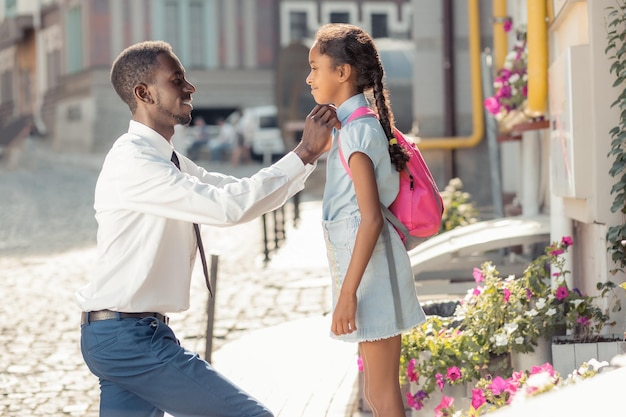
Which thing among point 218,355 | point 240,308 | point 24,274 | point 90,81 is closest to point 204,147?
point 90,81

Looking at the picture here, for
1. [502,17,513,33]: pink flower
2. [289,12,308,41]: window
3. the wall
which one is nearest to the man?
the wall

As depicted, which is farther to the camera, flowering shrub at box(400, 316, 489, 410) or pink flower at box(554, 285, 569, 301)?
pink flower at box(554, 285, 569, 301)

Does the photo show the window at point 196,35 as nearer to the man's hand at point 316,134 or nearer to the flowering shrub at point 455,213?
the flowering shrub at point 455,213

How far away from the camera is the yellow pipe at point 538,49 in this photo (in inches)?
283

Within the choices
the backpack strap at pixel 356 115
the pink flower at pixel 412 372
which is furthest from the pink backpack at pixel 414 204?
the pink flower at pixel 412 372

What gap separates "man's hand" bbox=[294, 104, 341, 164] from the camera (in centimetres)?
374

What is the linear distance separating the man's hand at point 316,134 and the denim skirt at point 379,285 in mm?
214

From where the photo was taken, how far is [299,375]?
7.38 metres

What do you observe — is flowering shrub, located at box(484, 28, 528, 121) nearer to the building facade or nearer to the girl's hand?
the girl's hand

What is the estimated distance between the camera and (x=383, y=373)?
3.78m

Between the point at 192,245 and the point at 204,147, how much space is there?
123 feet

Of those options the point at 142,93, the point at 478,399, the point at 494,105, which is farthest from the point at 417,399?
the point at 494,105

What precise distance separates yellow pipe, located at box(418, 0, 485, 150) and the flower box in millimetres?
7699

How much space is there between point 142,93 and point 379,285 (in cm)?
89
